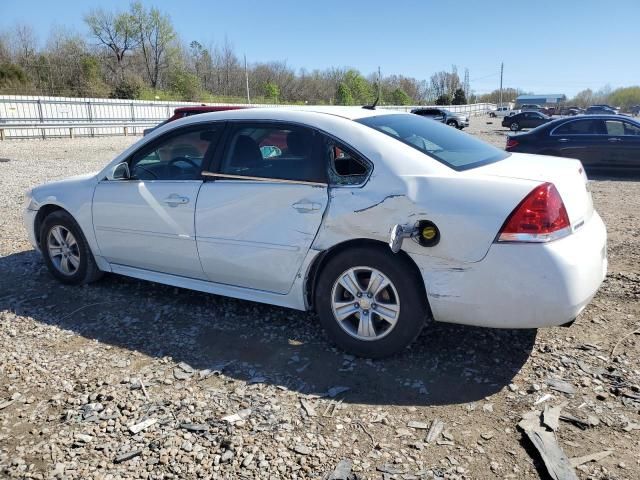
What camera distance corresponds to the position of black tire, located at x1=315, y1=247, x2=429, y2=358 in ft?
10.4

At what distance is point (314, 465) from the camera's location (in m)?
2.47

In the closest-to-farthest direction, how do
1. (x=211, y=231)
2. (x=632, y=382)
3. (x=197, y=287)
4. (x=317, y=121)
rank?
1. (x=632, y=382)
2. (x=317, y=121)
3. (x=211, y=231)
4. (x=197, y=287)

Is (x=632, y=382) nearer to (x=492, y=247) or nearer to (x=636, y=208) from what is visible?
(x=492, y=247)

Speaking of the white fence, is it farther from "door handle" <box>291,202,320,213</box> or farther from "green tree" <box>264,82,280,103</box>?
"green tree" <box>264,82,280,103</box>

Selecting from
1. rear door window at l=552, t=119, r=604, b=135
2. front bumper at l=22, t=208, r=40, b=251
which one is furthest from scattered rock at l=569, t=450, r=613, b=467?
rear door window at l=552, t=119, r=604, b=135

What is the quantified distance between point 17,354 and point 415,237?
2887 mm

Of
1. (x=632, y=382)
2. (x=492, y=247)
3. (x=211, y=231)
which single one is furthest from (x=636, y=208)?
(x=211, y=231)

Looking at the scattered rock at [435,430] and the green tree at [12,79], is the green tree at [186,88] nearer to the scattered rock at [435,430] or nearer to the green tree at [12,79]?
the green tree at [12,79]

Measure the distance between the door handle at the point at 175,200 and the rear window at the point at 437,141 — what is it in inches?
58.1

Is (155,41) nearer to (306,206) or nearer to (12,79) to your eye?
(12,79)

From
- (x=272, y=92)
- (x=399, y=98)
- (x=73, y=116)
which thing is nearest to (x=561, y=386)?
(x=73, y=116)

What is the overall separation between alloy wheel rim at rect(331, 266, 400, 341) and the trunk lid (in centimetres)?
92

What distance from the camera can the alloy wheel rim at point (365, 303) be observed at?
325 cm

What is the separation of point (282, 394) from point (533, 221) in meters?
1.77
